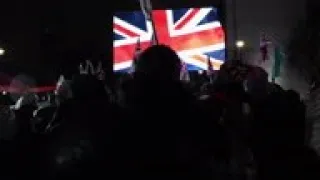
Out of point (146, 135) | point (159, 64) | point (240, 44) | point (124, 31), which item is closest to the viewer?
point (146, 135)

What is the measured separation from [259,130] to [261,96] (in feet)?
1.80

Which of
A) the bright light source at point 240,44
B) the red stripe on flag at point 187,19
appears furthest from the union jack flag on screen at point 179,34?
the bright light source at point 240,44

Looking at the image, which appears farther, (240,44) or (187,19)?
(240,44)

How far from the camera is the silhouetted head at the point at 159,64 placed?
3.61 m

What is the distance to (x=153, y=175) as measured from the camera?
3.45m

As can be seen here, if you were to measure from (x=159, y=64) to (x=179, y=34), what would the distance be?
8.21 m

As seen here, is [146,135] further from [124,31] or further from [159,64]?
[124,31]

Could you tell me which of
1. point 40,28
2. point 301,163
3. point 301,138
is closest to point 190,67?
point 301,138

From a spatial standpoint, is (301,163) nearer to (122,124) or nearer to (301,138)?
(301,138)

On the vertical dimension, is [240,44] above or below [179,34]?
above

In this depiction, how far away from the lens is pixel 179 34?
38.7 ft

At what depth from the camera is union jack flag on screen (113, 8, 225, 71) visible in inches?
445

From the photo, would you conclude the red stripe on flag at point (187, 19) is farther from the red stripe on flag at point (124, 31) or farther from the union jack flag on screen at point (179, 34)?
the red stripe on flag at point (124, 31)

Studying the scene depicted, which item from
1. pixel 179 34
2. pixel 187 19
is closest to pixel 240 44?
pixel 187 19
